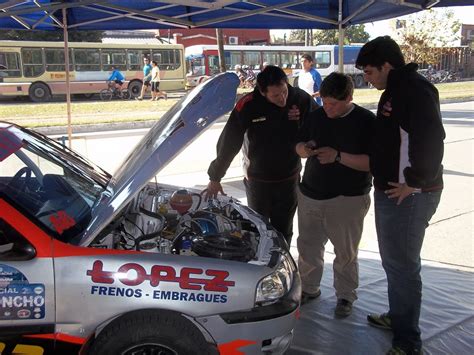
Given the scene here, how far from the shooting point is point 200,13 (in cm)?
525

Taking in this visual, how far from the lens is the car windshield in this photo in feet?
8.44

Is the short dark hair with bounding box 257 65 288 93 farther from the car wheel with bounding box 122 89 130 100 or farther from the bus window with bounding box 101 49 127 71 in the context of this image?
the car wheel with bounding box 122 89 130 100

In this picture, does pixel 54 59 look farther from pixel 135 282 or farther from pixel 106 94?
pixel 135 282

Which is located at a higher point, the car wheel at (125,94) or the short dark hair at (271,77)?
the short dark hair at (271,77)

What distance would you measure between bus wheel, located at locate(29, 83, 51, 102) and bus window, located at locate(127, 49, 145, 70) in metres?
4.39

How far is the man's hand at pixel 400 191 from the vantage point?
2.78 metres

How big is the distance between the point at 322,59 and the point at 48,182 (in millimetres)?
32856

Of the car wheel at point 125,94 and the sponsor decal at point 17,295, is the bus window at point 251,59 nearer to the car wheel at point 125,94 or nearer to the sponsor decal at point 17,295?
the car wheel at point 125,94

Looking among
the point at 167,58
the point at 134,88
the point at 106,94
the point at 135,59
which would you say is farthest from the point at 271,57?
the point at 106,94

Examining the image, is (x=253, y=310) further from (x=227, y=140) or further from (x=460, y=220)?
(x=460, y=220)

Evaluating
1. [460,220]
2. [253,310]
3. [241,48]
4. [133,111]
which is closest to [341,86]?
[253,310]

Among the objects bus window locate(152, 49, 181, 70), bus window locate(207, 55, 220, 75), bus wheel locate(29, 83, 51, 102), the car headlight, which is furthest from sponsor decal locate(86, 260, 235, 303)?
bus window locate(207, 55, 220, 75)

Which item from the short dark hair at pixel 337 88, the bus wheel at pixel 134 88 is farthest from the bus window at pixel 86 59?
the short dark hair at pixel 337 88

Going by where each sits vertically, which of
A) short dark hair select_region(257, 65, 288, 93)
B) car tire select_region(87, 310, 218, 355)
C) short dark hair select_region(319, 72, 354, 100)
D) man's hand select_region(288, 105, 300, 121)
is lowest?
car tire select_region(87, 310, 218, 355)
